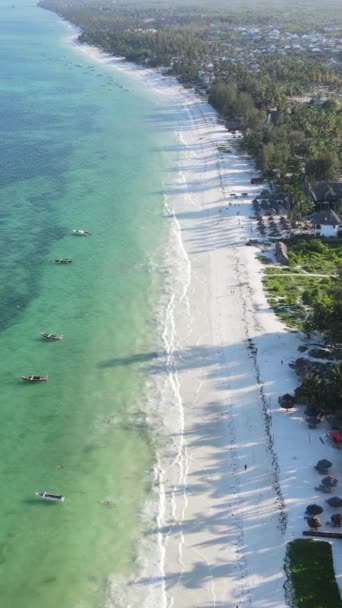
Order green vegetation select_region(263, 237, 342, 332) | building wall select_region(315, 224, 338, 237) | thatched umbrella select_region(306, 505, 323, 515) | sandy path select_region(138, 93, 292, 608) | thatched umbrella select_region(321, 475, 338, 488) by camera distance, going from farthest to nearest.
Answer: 1. building wall select_region(315, 224, 338, 237)
2. green vegetation select_region(263, 237, 342, 332)
3. thatched umbrella select_region(321, 475, 338, 488)
4. thatched umbrella select_region(306, 505, 323, 515)
5. sandy path select_region(138, 93, 292, 608)

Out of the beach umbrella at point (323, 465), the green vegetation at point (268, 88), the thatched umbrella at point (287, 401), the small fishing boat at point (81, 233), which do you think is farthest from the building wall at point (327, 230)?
the beach umbrella at point (323, 465)

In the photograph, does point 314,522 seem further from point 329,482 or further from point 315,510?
point 329,482

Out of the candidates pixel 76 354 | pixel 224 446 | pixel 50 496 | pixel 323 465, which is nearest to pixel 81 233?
pixel 76 354

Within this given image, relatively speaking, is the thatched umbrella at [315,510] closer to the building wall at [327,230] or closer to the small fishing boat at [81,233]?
the building wall at [327,230]

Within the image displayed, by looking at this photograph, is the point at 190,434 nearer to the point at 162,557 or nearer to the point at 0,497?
the point at 162,557

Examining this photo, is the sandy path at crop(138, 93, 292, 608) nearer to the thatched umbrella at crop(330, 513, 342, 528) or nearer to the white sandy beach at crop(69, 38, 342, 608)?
the white sandy beach at crop(69, 38, 342, 608)

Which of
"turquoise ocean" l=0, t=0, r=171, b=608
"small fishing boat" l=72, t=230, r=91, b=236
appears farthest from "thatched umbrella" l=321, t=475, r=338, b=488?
"small fishing boat" l=72, t=230, r=91, b=236
